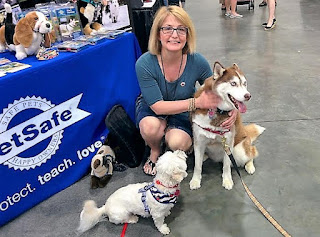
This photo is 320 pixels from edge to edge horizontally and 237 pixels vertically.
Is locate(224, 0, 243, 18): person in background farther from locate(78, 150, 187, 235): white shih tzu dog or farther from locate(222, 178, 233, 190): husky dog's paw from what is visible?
locate(78, 150, 187, 235): white shih tzu dog

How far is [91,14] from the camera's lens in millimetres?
2648

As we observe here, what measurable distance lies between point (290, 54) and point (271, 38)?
887 mm

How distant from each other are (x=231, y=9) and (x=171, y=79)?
5535 millimetres

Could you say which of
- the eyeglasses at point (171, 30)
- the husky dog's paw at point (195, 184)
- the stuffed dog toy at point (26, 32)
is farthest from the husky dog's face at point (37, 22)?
the husky dog's paw at point (195, 184)

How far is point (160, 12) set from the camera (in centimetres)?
208

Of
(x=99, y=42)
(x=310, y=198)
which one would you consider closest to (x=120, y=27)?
(x=99, y=42)

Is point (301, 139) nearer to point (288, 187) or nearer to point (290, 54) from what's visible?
point (288, 187)

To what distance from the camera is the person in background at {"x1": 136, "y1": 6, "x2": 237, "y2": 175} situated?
2031 millimetres

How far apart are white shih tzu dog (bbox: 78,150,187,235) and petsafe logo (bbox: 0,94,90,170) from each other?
1.65ft

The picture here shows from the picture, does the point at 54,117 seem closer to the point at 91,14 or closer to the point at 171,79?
the point at 171,79

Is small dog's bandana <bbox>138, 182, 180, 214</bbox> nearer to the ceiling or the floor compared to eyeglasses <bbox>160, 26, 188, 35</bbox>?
nearer to the floor

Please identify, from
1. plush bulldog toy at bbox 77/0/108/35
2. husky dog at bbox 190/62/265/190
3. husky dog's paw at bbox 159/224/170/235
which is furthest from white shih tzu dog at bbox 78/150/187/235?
plush bulldog toy at bbox 77/0/108/35

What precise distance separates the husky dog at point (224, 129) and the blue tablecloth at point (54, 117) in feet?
2.50

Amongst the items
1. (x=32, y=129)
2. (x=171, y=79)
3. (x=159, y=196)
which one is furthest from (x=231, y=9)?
(x=159, y=196)
